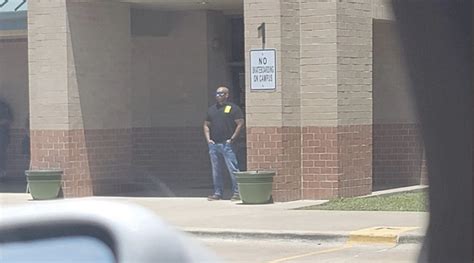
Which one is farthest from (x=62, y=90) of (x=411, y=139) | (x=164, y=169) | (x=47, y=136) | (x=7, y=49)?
(x=411, y=139)

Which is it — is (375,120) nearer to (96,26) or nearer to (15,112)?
(96,26)

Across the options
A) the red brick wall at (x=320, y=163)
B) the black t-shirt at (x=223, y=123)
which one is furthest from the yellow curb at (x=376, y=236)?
the black t-shirt at (x=223, y=123)

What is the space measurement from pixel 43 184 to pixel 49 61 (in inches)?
88.2

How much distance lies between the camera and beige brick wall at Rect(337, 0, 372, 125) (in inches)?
685

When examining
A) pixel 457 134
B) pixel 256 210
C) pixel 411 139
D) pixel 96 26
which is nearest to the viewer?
pixel 457 134

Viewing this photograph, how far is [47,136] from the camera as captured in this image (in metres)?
18.9

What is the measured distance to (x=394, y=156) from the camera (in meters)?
20.8

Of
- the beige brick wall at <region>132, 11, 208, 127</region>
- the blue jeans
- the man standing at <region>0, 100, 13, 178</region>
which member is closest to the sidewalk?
the blue jeans

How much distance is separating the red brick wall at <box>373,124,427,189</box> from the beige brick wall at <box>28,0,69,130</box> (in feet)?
21.0

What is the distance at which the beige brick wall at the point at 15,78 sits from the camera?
23.2 m

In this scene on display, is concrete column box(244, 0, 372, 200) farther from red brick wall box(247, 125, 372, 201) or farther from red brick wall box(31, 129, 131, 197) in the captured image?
red brick wall box(31, 129, 131, 197)

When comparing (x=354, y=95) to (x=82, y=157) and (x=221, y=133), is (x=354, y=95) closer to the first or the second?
(x=221, y=133)

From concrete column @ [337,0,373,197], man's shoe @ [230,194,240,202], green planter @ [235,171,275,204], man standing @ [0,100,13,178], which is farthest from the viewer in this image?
Result: man standing @ [0,100,13,178]

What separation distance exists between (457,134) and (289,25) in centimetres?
1348
